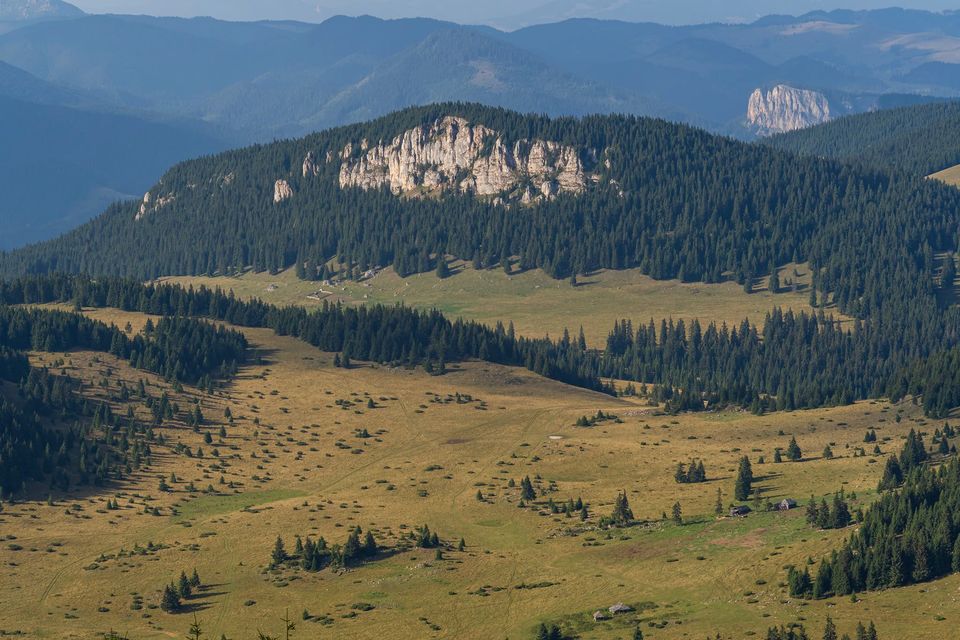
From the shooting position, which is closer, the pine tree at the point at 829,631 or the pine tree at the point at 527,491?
the pine tree at the point at 829,631

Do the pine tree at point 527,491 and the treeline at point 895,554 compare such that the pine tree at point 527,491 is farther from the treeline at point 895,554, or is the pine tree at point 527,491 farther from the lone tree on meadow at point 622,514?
the treeline at point 895,554

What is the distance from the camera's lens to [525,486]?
19712 centimetres

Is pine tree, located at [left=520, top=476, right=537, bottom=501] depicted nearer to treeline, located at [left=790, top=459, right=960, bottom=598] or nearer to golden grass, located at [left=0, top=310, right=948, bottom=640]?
golden grass, located at [left=0, top=310, right=948, bottom=640]

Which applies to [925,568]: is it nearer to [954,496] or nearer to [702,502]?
[954,496]

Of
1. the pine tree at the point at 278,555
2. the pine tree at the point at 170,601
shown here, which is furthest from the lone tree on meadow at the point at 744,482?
the pine tree at the point at 170,601

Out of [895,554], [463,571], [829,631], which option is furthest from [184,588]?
[895,554]

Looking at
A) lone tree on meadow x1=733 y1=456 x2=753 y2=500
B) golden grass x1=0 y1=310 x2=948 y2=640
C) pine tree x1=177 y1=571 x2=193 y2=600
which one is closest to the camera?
golden grass x1=0 y1=310 x2=948 y2=640

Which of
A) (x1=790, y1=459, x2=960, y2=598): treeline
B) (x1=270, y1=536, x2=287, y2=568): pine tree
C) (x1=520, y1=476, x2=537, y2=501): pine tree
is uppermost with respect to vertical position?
(x1=790, y1=459, x2=960, y2=598): treeline

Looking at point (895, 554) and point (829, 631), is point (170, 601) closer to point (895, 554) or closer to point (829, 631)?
point (829, 631)

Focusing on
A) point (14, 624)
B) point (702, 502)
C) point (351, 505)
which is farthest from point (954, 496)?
point (14, 624)

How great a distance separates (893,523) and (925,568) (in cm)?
882

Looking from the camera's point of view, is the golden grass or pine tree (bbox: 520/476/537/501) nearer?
the golden grass

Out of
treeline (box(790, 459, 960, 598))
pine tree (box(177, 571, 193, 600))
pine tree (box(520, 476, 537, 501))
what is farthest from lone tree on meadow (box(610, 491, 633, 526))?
pine tree (box(177, 571, 193, 600))

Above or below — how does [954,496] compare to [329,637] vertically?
above
